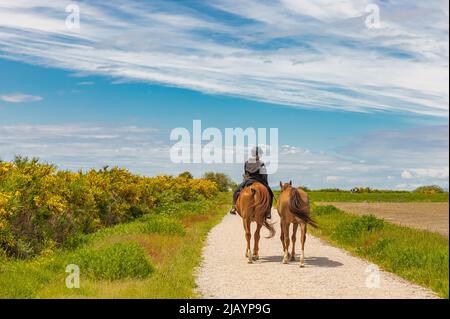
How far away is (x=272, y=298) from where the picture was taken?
32.1ft

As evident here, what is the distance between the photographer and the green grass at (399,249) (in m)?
12.0

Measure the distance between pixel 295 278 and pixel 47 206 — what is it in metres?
9.35

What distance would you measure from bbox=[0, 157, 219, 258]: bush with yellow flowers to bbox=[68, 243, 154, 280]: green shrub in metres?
2.71

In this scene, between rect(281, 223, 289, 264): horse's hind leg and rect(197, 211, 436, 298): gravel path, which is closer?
rect(197, 211, 436, 298): gravel path

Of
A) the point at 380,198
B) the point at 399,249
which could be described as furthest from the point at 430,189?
the point at 399,249

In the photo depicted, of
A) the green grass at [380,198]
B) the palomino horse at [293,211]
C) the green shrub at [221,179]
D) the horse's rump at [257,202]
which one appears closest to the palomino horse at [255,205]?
the horse's rump at [257,202]

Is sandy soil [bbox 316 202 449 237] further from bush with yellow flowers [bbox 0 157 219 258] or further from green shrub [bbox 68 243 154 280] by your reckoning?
bush with yellow flowers [bbox 0 157 219 258]

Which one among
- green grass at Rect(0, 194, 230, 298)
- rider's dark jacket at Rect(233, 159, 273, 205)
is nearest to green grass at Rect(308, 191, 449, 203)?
rider's dark jacket at Rect(233, 159, 273, 205)

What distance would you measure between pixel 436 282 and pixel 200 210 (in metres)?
25.3

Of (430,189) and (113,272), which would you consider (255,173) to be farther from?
(430,189)

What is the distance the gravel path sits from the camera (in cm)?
1045

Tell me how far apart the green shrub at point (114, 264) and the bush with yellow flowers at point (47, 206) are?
2.71 m

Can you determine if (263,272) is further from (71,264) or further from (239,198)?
(71,264)

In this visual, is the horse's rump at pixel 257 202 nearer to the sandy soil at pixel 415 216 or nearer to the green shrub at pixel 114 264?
the green shrub at pixel 114 264
